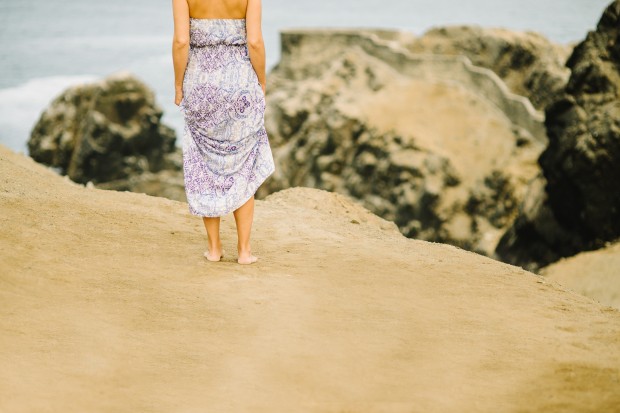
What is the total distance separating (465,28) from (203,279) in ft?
96.6

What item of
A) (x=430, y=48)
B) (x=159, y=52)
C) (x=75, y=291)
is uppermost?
(x=75, y=291)

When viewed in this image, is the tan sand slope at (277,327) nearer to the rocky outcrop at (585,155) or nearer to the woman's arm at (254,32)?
the woman's arm at (254,32)

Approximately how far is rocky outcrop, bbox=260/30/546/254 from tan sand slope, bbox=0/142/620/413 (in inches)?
627

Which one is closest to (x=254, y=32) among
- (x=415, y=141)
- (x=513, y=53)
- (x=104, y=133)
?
(x=415, y=141)

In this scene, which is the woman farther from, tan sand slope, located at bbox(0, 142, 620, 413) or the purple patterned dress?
tan sand slope, located at bbox(0, 142, 620, 413)

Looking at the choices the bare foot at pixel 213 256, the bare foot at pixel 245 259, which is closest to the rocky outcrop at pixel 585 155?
the bare foot at pixel 245 259

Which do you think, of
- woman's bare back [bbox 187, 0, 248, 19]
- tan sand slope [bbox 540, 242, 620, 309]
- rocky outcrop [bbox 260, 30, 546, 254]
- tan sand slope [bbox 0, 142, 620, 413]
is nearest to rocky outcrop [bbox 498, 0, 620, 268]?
tan sand slope [bbox 540, 242, 620, 309]

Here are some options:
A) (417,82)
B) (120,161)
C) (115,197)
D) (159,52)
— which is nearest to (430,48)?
(417,82)

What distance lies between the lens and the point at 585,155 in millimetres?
14891

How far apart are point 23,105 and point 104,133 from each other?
136ft

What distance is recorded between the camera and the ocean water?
252 feet

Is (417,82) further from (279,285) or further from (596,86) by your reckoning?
(279,285)

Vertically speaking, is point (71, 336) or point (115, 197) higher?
point (71, 336)

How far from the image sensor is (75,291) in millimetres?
4609
